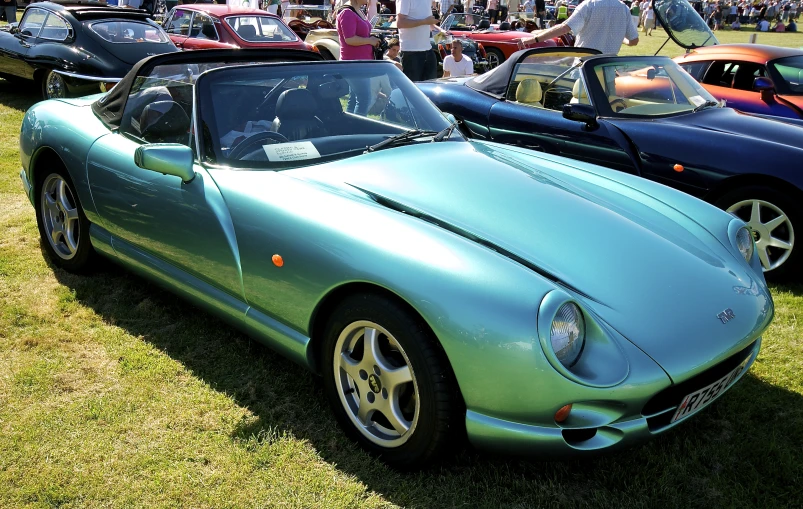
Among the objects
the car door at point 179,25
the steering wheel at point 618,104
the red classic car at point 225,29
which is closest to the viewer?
the steering wheel at point 618,104

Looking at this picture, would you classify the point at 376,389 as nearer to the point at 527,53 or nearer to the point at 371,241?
the point at 371,241

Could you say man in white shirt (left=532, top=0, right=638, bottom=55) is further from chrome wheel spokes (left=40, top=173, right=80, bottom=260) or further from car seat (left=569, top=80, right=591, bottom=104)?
chrome wheel spokes (left=40, top=173, right=80, bottom=260)

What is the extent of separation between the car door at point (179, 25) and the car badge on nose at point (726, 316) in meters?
9.97

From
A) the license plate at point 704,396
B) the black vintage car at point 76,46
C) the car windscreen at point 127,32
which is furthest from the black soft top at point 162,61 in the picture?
the car windscreen at point 127,32

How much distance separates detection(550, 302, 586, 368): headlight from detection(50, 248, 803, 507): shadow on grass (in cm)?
55

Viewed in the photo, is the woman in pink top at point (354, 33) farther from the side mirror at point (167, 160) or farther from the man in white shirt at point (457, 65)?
the side mirror at point (167, 160)

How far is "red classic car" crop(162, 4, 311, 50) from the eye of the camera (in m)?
10.4

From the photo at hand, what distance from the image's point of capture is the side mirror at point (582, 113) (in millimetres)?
4680

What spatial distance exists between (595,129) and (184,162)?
115 inches

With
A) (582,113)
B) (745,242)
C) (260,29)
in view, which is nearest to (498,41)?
(260,29)

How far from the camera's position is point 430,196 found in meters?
2.63

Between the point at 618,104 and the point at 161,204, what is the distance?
10.8 feet

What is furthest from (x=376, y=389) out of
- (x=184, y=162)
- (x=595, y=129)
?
(x=595, y=129)

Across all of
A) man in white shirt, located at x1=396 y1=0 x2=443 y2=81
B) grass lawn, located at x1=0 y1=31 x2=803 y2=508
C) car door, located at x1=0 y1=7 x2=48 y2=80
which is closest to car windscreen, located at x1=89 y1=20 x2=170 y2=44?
car door, located at x1=0 y1=7 x2=48 y2=80
